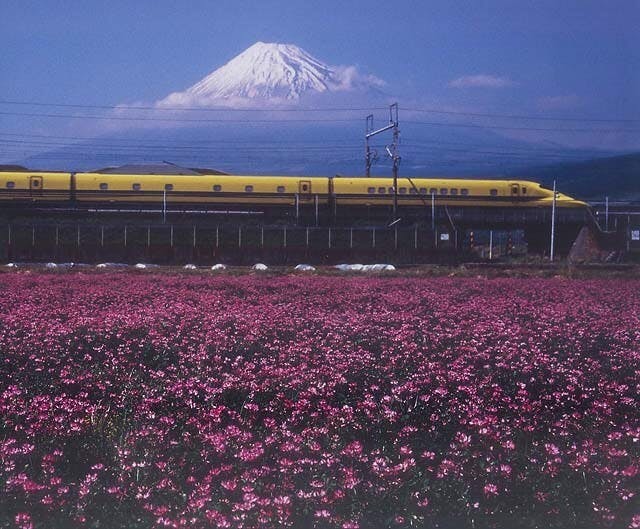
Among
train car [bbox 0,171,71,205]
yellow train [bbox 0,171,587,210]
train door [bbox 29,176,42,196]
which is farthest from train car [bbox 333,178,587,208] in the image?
train door [bbox 29,176,42,196]

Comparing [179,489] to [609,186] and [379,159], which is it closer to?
[609,186]

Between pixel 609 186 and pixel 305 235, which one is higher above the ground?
pixel 609 186

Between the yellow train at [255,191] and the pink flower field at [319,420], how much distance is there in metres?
25.3

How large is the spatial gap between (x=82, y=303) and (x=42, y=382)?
384cm

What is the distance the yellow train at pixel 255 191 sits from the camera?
107 ft

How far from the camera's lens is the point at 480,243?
30078 millimetres

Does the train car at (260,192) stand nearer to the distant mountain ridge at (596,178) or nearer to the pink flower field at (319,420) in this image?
the distant mountain ridge at (596,178)

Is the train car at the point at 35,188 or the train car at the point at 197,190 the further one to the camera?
the train car at the point at 197,190

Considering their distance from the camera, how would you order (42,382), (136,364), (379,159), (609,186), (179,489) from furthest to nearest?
(379,159), (609,186), (136,364), (42,382), (179,489)

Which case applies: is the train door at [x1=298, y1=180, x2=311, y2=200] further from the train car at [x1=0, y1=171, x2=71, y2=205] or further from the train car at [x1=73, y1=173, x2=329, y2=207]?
the train car at [x1=0, y1=171, x2=71, y2=205]

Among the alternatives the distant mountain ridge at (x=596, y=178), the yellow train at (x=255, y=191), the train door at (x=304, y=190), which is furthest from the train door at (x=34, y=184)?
A: the distant mountain ridge at (x=596, y=178)

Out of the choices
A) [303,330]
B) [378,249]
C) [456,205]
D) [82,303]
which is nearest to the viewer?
[303,330]

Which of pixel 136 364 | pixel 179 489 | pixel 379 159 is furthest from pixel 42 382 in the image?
pixel 379 159

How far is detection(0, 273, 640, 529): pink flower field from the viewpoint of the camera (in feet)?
Answer: 12.0
